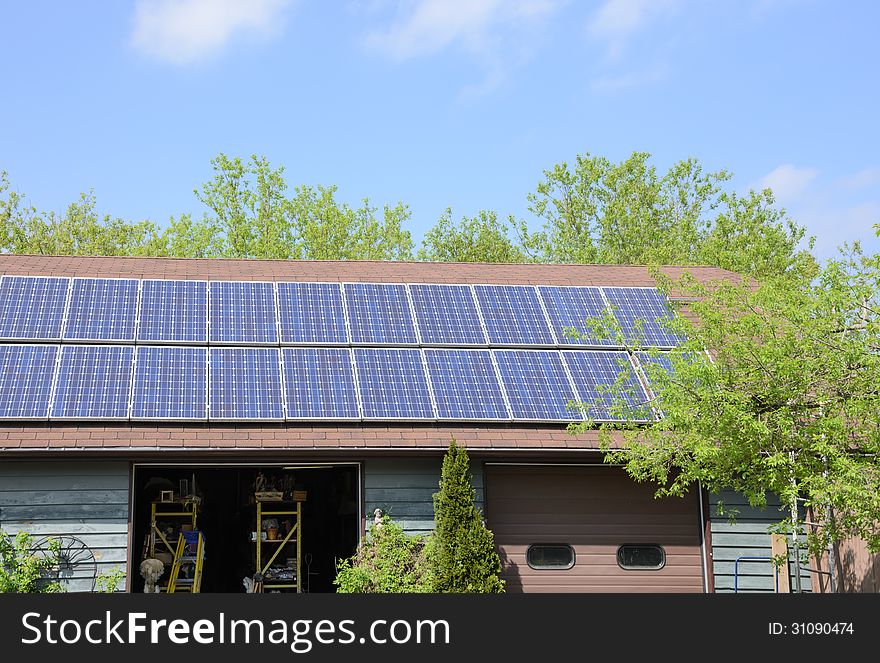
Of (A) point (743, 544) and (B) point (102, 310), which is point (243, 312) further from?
(A) point (743, 544)

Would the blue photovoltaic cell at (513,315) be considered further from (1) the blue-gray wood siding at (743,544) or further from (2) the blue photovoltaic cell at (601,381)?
(1) the blue-gray wood siding at (743,544)

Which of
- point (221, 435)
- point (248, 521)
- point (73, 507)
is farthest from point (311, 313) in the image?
point (248, 521)

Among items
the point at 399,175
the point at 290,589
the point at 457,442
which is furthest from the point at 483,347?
the point at 399,175

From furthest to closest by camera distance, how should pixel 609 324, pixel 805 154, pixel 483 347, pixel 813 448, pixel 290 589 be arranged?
pixel 805 154, pixel 290 589, pixel 483 347, pixel 609 324, pixel 813 448

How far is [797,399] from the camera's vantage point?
450 inches

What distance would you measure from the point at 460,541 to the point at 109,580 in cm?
441

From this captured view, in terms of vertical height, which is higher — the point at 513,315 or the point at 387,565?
the point at 513,315

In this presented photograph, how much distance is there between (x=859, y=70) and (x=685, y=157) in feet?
55.3

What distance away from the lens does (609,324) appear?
13.7 meters

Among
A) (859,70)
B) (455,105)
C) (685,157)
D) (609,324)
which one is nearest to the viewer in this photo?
(609,324)

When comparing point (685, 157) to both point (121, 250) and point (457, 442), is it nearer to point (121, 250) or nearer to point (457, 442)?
point (121, 250)

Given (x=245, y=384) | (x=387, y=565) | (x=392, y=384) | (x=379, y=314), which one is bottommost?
(x=387, y=565)

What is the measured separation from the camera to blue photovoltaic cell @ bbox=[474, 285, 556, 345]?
639 inches

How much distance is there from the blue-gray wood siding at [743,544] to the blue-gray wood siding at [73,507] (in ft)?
26.1
